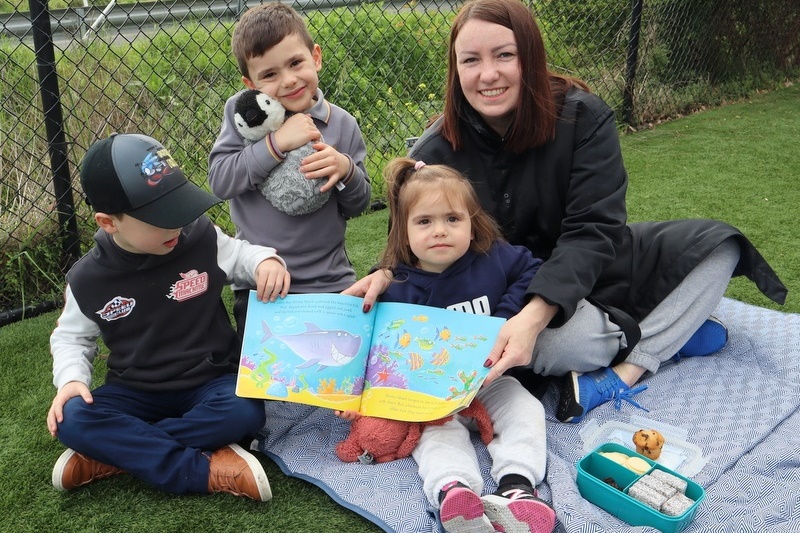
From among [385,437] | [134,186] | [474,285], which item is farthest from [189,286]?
[474,285]

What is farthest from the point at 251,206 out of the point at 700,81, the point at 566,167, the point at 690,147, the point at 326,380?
the point at 700,81

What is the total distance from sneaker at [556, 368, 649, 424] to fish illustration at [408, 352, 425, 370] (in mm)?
506

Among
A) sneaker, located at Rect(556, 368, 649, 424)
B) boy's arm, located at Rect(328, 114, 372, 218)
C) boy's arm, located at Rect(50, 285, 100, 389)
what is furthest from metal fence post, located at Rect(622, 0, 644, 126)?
boy's arm, located at Rect(50, 285, 100, 389)

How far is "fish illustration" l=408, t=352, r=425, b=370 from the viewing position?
205 cm

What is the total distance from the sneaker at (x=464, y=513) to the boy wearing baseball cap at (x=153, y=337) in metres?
0.50

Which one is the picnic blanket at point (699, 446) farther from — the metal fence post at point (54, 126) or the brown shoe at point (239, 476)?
the metal fence post at point (54, 126)

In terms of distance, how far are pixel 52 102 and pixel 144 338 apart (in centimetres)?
158

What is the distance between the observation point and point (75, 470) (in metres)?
1.93

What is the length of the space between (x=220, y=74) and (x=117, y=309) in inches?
132

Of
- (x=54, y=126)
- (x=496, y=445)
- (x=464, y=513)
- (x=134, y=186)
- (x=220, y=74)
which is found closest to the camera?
(x=464, y=513)

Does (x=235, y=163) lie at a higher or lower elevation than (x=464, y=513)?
higher

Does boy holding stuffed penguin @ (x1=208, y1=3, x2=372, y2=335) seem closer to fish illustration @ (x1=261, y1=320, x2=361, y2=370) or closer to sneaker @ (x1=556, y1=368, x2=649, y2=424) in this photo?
fish illustration @ (x1=261, y1=320, x2=361, y2=370)

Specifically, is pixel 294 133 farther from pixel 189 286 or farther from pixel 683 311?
pixel 683 311

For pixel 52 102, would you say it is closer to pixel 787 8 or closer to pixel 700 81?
pixel 700 81
